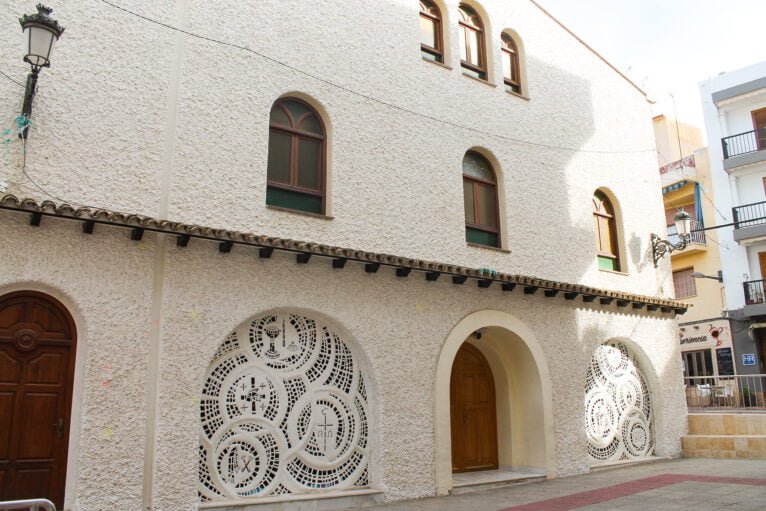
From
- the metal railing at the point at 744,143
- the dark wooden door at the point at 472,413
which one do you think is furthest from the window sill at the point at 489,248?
the metal railing at the point at 744,143

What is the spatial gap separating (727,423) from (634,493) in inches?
216

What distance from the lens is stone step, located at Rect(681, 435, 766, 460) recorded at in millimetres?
12207

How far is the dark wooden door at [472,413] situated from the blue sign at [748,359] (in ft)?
55.7

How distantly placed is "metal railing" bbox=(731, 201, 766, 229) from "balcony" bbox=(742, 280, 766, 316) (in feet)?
7.26

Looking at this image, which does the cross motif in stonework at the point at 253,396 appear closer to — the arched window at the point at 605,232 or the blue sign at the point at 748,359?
the arched window at the point at 605,232

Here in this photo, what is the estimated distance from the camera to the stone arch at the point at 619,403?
39.4 ft

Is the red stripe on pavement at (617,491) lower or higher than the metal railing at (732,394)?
lower

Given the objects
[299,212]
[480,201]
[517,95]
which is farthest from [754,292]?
[299,212]

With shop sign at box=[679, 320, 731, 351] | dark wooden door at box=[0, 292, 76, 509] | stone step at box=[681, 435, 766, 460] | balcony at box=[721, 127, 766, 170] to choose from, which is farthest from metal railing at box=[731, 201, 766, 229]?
dark wooden door at box=[0, 292, 76, 509]

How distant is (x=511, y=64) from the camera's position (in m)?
12.9

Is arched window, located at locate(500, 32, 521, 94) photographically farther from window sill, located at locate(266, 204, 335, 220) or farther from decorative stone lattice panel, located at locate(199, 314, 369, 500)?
decorative stone lattice panel, located at locate(199, 314, 369, 500)

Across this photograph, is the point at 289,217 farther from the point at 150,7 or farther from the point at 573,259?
the point at 573,259

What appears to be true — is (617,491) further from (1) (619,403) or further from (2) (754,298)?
(2) (754,298)

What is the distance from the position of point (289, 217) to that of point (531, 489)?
18.1 ft
